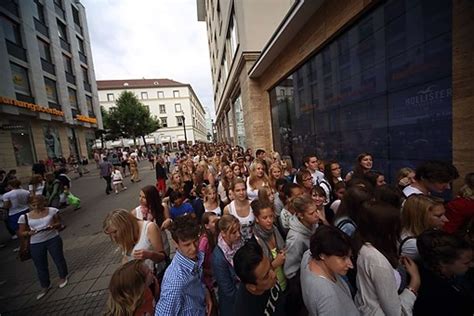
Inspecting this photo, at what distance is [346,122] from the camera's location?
19.7 ft

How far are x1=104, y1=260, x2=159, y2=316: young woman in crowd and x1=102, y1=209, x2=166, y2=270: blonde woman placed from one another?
69cm

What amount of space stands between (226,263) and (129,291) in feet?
2.74

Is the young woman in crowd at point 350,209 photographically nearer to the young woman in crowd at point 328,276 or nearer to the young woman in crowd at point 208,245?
the young woman in crowd at point 328,276

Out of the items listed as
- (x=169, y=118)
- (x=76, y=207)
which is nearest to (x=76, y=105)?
(x=76, y=207)

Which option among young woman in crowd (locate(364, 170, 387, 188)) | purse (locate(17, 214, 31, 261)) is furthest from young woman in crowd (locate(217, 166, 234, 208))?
purse (locate(17, 214, 31, 261))

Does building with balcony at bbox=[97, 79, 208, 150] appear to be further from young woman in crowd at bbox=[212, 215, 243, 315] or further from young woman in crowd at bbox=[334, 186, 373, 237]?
young woman in crowd at bbox=[334, 186, 373, 237]

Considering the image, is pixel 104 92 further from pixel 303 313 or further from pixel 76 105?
pixel 303 313

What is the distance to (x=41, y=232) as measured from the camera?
11.6ft

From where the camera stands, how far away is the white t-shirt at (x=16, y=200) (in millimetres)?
5531

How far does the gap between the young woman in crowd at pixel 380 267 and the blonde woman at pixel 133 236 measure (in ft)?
6.63

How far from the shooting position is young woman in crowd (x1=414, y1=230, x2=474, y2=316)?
1562mm

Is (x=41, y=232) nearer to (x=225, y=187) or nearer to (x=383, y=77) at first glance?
(x=225, y=187)

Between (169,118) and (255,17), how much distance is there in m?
58.2

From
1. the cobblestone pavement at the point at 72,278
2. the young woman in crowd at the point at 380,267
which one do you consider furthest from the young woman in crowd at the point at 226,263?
the cobblestone pavement at the point at 72,278
